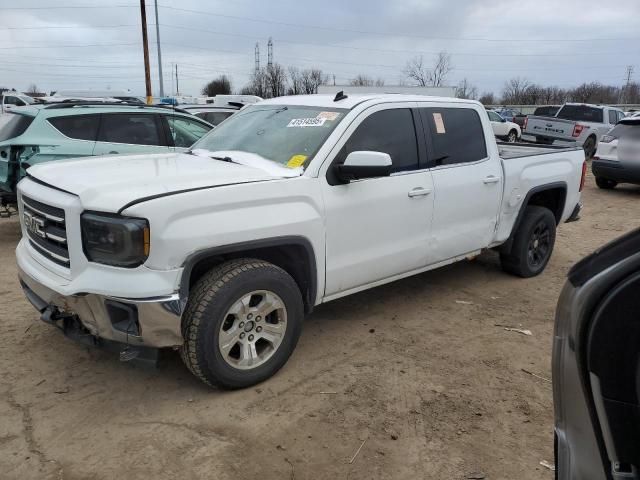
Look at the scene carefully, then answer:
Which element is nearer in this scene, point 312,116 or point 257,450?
point 257,450

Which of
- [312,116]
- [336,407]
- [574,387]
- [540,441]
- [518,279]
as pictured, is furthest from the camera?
[518,279]

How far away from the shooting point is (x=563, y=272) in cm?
624

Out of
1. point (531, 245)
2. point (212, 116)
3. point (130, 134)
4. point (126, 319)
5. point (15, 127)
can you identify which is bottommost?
point (531, 245)

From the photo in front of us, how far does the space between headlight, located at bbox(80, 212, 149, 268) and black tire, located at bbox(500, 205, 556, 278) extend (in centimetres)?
415

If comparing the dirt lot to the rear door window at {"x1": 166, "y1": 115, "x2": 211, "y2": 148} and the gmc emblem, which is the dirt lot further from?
the rear door window at {"x1": 166, "y1": 115, "x2": 211, "y2": 148}

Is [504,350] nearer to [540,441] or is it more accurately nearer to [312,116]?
[540,441]

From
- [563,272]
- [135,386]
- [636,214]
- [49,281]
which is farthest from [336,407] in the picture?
[636,214]

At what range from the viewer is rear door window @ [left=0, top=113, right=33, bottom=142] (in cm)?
677

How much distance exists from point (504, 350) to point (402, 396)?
3.83ft

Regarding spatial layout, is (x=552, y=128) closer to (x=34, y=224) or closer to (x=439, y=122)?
(x=439, y=122)

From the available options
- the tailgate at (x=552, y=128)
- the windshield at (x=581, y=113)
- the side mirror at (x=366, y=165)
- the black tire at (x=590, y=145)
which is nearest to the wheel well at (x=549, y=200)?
the side mirror at (x=366, y=165)

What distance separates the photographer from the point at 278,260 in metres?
3.68

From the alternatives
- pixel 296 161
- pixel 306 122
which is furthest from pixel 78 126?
pixel 296 161

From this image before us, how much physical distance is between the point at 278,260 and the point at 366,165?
87cm
